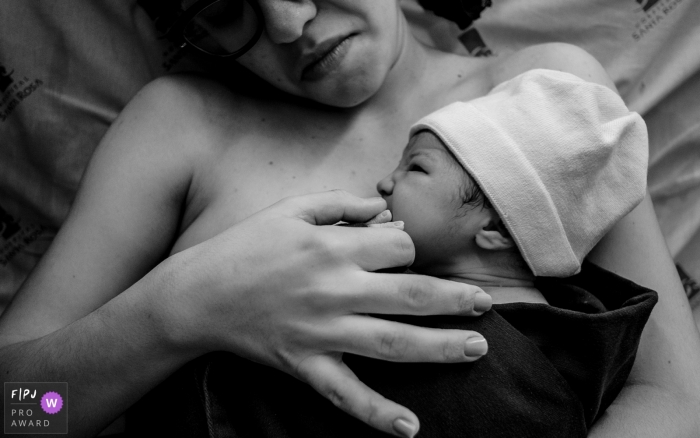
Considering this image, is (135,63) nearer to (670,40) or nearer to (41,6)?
(41,6)

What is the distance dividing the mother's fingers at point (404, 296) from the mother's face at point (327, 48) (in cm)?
46

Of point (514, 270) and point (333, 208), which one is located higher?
point (333, 208)

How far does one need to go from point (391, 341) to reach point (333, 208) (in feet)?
0.75

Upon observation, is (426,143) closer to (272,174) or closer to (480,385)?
(272,174)

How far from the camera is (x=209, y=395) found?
0.93 metres

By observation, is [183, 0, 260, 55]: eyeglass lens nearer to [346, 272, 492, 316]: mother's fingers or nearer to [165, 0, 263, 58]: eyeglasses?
[165, 0, 263, 58]: eyeglasses

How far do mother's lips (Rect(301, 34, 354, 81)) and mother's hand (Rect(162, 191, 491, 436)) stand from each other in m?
0.34

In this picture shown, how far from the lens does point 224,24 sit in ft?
3.72

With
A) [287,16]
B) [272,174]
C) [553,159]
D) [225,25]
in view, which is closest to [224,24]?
[225,25]

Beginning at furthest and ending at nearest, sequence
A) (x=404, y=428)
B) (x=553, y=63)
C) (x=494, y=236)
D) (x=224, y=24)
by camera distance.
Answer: (x=553, y=63), (x=224, y=24), (x=494, y=236), (x=404, y=428)

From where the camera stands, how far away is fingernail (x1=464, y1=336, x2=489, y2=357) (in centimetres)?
86

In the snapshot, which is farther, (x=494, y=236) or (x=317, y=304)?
(x=494, y=236)

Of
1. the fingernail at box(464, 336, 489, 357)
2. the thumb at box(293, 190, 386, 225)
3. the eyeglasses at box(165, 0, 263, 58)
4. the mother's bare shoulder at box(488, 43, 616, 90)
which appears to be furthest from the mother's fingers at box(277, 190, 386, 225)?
the mother's bare shoulder at box(488, 43, 616, 90)

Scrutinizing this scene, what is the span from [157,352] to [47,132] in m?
0.82
